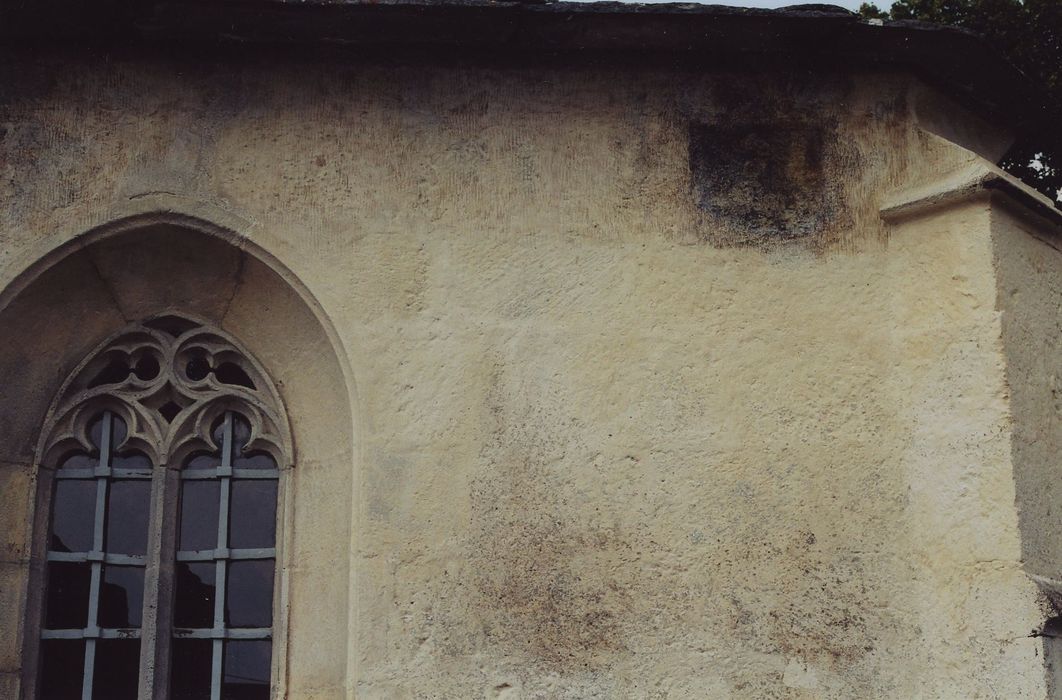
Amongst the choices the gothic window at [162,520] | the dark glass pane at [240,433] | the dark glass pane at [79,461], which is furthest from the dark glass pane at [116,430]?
the dark glass pane at [240,433]

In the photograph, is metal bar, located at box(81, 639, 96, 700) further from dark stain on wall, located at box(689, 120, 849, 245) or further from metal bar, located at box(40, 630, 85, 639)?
dark stain on wall, located at box(689, 120, 849, 245)

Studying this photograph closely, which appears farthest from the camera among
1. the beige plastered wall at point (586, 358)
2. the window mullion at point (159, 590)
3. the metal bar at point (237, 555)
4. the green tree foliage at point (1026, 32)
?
the green tree foliage at point (1026, 32)

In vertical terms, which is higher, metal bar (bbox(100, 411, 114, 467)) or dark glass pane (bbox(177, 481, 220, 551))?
metal bar (bbox(100, 411, 114, 467))

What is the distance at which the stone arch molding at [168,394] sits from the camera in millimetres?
5828

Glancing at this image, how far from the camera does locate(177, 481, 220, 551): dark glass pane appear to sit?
227 inches

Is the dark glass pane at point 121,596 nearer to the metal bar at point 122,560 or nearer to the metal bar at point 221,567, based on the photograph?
the metal bar at point 122,560

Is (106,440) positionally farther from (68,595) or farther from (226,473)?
(68,595)

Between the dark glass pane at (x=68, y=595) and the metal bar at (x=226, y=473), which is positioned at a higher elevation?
the metal bar at (x=226, y=473)

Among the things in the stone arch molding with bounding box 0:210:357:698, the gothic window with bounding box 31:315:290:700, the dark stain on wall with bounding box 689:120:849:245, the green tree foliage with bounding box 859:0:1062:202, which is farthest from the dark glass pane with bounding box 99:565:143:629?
the green tree foliage with bounding box 859:0:1062:202

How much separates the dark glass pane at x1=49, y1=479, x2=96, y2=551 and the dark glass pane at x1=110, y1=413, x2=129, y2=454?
199mm

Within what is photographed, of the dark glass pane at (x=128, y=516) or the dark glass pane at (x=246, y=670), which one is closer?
the dark glass pane at (x=246, y=670)

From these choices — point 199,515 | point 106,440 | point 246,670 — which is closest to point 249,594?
point 246,670

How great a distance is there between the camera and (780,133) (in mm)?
6070

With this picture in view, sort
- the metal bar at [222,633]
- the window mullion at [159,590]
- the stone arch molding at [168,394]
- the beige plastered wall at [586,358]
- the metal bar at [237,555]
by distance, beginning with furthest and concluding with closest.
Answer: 1. the stone arch molding at [168,394]
2. the metal bar at [237,555]
3. the metal bar at [222,633]
4. the window mullion at [159,590]
5. the beige plastered wall at [586,358]
